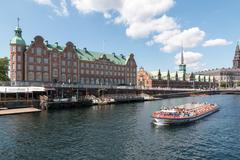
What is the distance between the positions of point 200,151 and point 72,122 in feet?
114

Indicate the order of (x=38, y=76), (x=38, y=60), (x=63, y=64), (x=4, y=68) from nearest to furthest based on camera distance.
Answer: (x=38, y=76) < (x=38, y=60) < (x=4, y=68) < (x=63, y=64)

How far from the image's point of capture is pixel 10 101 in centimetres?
9100

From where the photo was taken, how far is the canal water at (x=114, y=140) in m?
38.4

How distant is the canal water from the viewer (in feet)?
126

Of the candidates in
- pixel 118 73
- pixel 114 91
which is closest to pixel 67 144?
pixel 114 91

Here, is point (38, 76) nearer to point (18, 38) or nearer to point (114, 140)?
point (18, 38)

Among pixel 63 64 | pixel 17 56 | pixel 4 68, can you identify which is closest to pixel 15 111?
pixel 17 56

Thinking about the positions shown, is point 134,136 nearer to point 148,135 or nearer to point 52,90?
point 148,135

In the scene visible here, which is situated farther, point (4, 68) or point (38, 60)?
point (4, 68)

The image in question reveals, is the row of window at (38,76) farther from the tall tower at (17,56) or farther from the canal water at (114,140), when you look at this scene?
the canal water at (114,140)

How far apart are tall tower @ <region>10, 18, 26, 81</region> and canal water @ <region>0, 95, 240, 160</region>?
61.4 meters

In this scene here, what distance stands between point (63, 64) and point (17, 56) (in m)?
25.5

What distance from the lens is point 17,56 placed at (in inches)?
4828

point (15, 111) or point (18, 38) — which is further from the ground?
point (18, 38)
